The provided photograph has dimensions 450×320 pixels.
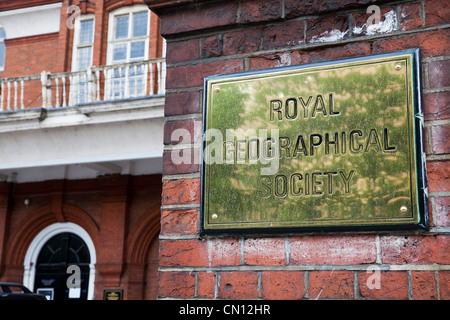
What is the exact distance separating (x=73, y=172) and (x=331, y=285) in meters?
12.1

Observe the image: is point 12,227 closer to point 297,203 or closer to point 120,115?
point 120,115

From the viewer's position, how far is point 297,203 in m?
2.01

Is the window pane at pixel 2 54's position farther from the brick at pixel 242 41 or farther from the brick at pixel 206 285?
the brick at pixel 206 285

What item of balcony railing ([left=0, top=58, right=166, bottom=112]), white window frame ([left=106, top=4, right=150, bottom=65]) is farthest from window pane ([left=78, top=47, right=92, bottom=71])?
balcony railing ([left=0, top=58, right=166, bottom=112])

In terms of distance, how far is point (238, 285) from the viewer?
2033mm

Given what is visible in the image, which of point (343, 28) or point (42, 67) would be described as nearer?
point (343, 28)

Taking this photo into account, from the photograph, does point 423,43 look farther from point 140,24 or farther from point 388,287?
point 140,24

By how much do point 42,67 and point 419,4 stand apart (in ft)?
40.7

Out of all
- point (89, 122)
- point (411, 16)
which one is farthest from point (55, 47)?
point (411, 16)

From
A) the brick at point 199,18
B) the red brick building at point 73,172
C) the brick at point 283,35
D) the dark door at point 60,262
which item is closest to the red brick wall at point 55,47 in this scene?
the red brick building at point 73,172

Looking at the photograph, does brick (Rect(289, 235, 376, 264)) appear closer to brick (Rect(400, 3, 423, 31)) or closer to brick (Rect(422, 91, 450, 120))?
brick (Rect(422, 91, 450, 120))
